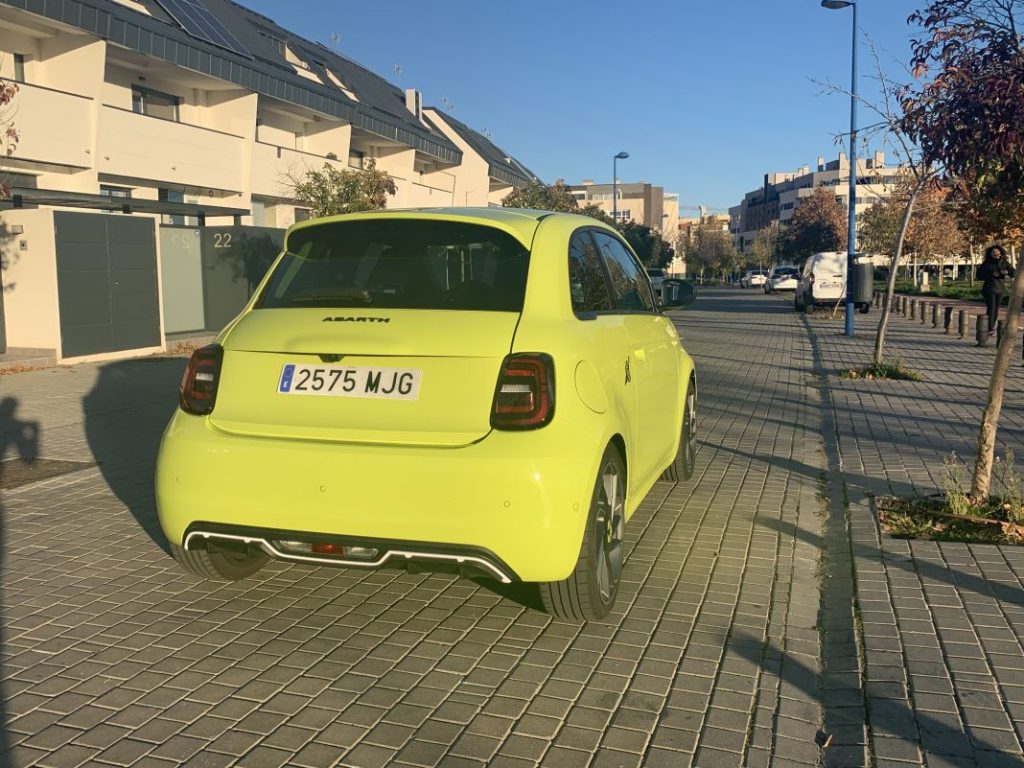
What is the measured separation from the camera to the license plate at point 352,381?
11.8 feet

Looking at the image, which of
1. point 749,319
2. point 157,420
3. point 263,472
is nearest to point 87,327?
point 157,420

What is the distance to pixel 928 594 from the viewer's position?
14.0 ft

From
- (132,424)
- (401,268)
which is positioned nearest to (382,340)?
(401,268)

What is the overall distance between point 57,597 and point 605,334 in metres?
2.90

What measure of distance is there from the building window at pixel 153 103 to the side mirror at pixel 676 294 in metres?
19.8

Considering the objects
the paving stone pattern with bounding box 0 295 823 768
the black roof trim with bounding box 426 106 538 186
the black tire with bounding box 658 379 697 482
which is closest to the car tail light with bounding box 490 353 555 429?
the paving stone pattern with bounding box 0 295 823 768

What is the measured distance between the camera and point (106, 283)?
16.0 m

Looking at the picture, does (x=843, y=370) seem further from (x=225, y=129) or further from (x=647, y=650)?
(x=225, y=129)

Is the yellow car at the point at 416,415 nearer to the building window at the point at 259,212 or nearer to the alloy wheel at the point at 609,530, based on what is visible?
the alloy wheel at the point at 609,530

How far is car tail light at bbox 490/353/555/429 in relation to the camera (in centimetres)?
352

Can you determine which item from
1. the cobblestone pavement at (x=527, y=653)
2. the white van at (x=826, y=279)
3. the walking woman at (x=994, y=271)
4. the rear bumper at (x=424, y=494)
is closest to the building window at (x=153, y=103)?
the walking woman at (x=994, y=271)

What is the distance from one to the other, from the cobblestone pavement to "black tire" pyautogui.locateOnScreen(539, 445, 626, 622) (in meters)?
0.14

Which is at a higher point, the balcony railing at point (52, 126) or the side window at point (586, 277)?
the balcony railing at point (52, 126)

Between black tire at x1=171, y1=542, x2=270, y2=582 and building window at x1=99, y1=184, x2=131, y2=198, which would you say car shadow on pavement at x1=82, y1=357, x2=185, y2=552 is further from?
building window at x1=99, y1=184, x2=131, y2=198
